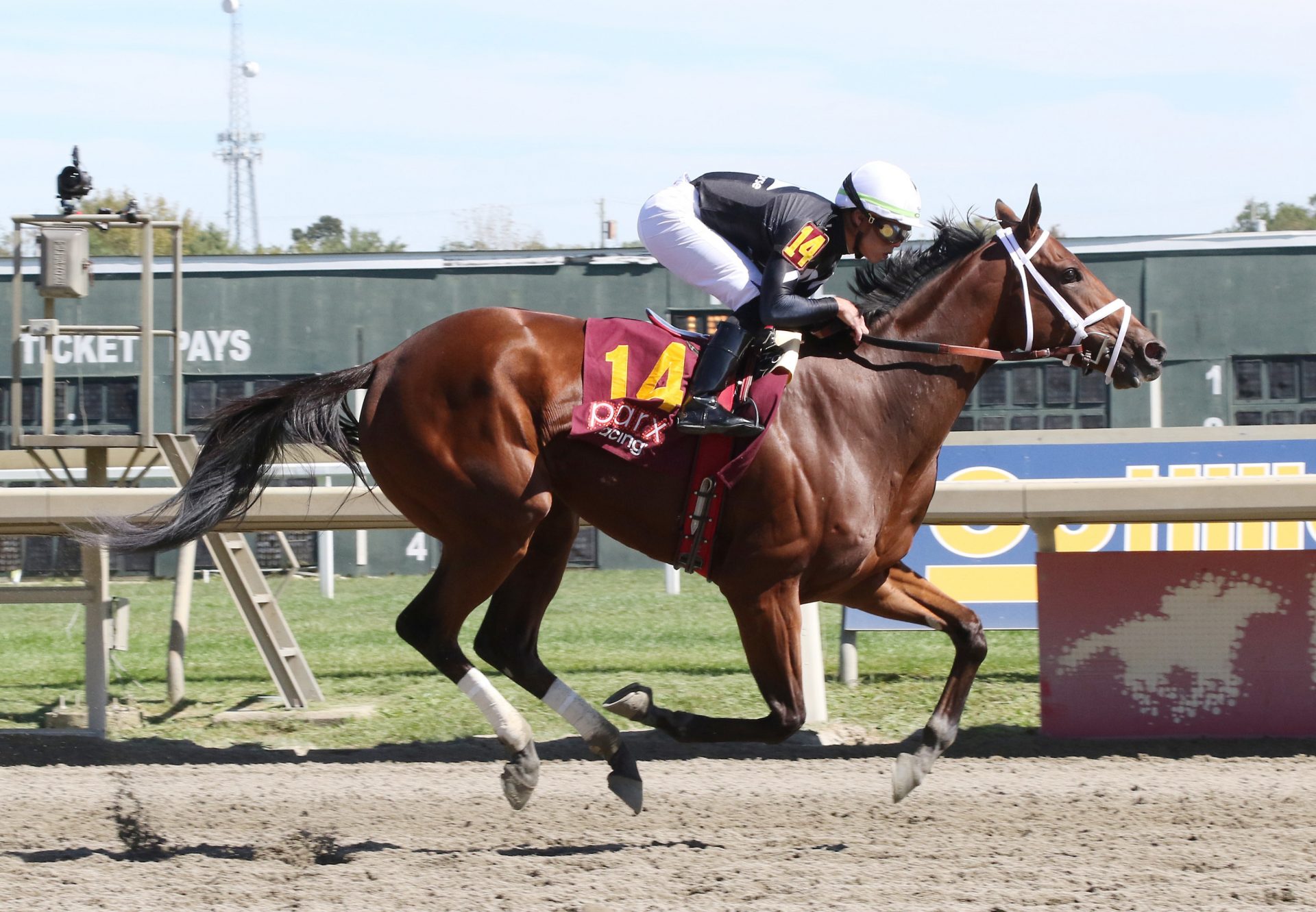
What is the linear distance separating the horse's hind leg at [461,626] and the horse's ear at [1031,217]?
1996mm

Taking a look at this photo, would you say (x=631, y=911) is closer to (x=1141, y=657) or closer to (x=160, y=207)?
(x=1141, y=657)

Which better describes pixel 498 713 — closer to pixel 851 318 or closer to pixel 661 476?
pixel 661 476

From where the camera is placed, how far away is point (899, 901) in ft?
11.6

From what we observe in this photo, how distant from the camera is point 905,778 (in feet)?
14.5

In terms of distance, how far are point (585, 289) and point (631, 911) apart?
10643mm

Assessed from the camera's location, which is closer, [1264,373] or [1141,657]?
[1141,657]

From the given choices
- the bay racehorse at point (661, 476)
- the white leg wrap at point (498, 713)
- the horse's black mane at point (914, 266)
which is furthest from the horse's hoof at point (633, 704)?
the horse's black mane at point (914, 266)

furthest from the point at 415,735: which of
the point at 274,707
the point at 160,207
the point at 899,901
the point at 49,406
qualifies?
the point at 160,207

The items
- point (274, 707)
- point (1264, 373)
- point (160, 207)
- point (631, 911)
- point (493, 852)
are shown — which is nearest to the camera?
point (631, 911)

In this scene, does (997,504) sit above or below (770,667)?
above

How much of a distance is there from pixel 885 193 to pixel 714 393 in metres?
0.87

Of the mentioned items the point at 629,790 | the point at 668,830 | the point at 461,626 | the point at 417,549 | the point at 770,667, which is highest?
the point at 461,626

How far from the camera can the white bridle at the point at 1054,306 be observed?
181 inches

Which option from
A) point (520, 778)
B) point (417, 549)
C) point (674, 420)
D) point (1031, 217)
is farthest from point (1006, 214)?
point (417, 549)
